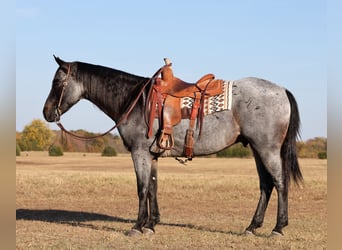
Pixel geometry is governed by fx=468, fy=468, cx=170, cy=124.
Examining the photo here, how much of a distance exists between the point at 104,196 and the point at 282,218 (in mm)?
9413

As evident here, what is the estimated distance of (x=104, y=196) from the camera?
16.3m

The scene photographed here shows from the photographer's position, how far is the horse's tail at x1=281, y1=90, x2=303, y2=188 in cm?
798

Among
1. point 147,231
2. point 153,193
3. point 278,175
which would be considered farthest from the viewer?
point 153,193

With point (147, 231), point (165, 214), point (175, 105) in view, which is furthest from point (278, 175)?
point (165, 214)

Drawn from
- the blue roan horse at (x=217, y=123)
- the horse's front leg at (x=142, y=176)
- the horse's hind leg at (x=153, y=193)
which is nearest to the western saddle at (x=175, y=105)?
the blue roan horse at (x=217, y=123)

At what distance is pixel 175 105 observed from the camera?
26.4ft

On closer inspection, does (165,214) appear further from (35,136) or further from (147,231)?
(35,136)

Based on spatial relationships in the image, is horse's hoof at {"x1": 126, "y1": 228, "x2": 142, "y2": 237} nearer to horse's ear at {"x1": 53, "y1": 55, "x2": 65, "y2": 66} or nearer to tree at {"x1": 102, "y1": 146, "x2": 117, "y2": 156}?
horse's ear at {"x1": 53, "y1": 55, "x2": 65, "y2": 66}

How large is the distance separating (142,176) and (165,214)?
153 inches

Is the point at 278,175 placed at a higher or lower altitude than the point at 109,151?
higher

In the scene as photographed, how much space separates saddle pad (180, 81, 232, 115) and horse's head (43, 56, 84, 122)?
7.01 ft
